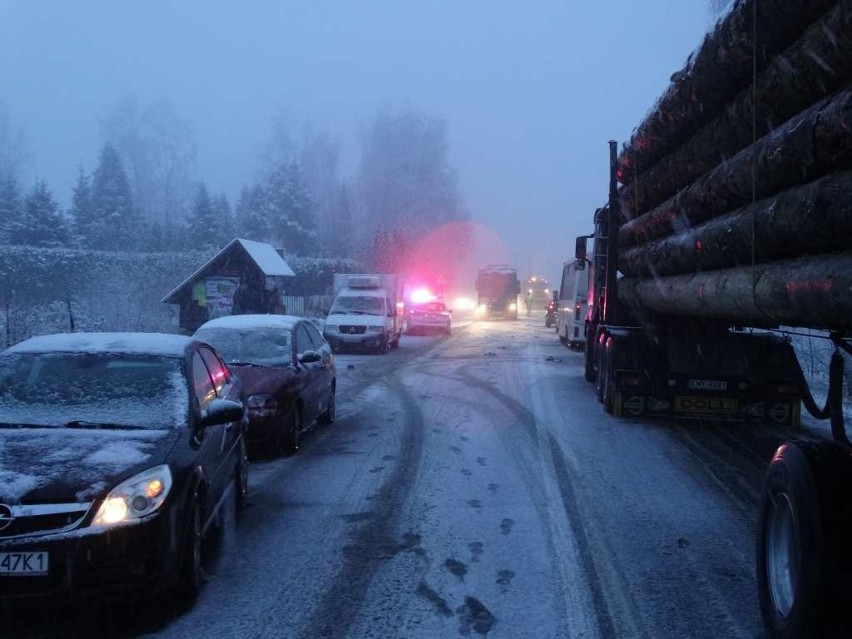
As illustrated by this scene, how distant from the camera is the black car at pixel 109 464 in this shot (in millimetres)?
3879

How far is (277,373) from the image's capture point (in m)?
8.98

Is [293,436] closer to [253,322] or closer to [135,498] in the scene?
[253,322]

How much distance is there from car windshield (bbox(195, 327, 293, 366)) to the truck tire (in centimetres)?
635

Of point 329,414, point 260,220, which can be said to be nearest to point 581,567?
point 329,414

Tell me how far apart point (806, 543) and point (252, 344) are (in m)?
7.41

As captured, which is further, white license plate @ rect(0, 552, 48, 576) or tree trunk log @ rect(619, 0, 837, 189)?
tree trunk log @ rect(619, 0, 837, 189)

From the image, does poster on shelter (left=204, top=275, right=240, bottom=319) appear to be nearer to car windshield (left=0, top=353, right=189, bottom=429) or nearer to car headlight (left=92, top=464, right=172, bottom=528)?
car windshield (left=0, top=353, right=189, bottom=429)

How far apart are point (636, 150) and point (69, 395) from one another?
267 inches

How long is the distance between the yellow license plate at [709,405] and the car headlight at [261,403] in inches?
210

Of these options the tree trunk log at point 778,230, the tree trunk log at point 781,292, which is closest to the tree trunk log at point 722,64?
the tree trunk log at point 778,230

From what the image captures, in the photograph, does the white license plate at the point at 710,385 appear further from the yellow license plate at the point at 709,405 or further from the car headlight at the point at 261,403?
the car headlight at the point at 261,403

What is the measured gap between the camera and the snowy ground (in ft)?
14.3

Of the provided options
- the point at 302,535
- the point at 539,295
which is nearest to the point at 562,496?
the point at 302,535

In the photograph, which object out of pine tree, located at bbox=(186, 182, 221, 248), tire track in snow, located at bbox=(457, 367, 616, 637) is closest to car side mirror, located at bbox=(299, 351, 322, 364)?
tire track in snow, located at bbox=(457, 367, 616, 637)
